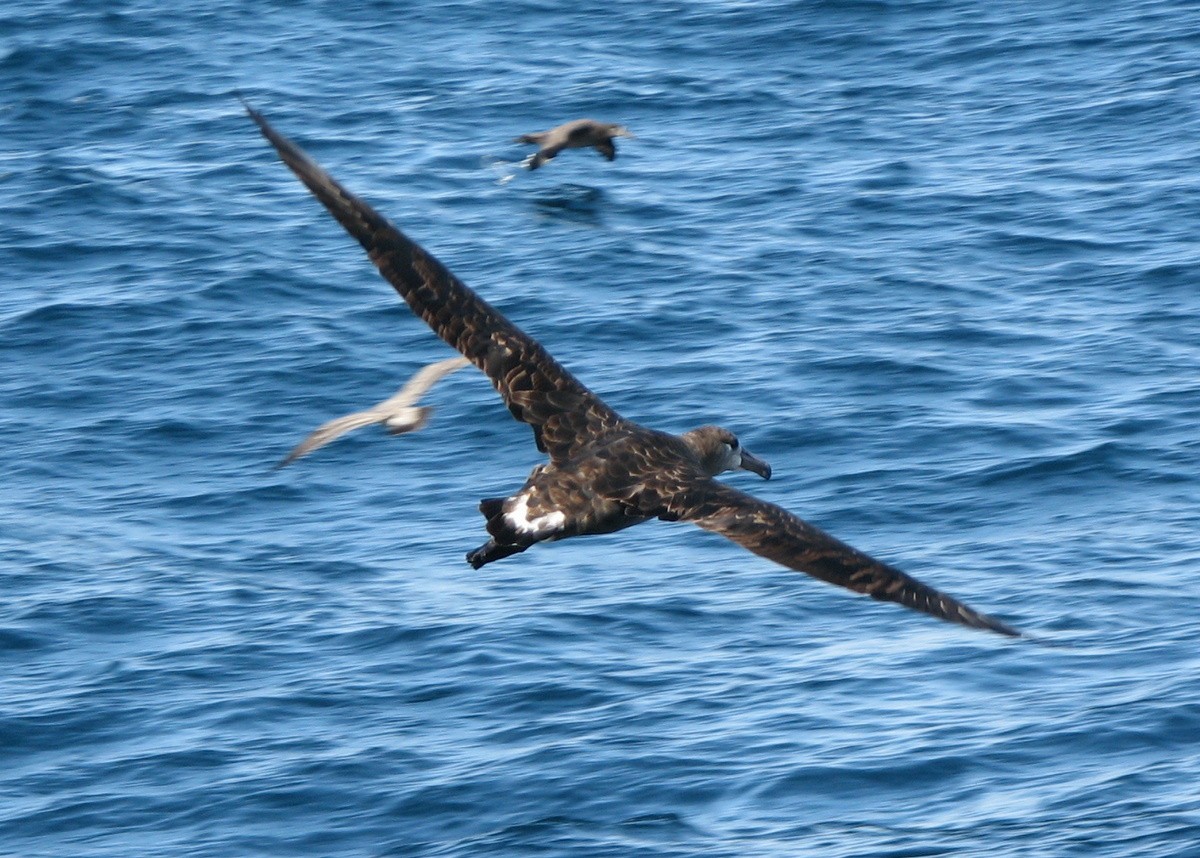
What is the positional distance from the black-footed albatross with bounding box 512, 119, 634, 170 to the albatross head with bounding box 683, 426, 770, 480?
10.7m

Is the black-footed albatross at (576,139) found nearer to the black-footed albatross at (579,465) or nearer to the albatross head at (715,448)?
the albatross head at (715,448)

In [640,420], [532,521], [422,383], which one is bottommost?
[640,420]

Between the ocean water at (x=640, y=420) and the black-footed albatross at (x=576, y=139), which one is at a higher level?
the black-footed albatross at (x=576, y=139)

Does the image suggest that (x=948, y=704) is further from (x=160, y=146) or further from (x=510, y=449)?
(x=160, y=146)

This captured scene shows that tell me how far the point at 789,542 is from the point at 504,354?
234 centimetres

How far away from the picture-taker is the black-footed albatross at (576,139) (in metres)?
23.0

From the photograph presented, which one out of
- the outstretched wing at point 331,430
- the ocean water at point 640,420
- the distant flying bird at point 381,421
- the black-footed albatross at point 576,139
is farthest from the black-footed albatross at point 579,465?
the black-footed albatross at point 576,139

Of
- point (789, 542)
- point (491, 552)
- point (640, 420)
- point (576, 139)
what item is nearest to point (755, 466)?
point (491, 552)

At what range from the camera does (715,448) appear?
1234 cm

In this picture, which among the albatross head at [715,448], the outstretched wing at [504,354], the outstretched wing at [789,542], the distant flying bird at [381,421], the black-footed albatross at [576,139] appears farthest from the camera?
the black-footed albatross at [576,139]

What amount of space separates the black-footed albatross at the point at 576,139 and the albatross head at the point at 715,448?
10.7 meters

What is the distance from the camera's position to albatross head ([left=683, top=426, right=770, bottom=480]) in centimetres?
1224

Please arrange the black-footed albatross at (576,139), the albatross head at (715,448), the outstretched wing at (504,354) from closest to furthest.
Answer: the outstretched wing at (504,354)
the albatross head at (715,448)
the black-footed albatross at (576,139)

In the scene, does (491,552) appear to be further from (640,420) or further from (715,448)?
(640,420)
